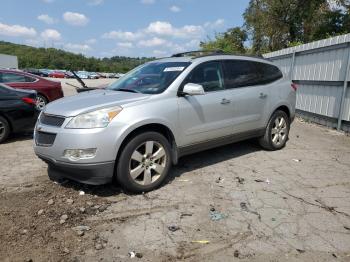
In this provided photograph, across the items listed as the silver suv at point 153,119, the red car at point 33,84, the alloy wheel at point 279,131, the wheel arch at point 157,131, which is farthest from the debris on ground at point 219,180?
the red car at point 33,84

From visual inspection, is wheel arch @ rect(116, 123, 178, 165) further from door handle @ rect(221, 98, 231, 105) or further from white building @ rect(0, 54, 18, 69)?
white building @ rect(0, 54, 18, 69)

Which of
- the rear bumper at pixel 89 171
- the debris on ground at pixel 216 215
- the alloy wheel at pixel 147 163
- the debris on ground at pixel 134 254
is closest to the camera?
the debris on ground at pixel 134 254

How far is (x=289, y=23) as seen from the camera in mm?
26094

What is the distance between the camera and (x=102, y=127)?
4281 millimetres

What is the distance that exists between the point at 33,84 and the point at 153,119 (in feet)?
27.8

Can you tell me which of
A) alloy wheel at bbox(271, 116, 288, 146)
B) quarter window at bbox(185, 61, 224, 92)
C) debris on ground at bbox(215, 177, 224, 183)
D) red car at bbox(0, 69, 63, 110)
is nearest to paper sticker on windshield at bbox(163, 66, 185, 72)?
quarter window at bbox(185, 61, 224, 92)

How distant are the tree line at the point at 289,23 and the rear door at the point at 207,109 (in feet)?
57.3

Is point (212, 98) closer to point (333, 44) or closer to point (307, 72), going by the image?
point (333, 44)

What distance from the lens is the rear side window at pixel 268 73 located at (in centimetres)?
668

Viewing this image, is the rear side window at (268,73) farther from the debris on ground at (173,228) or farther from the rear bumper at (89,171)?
the debris on ground at (173,228)

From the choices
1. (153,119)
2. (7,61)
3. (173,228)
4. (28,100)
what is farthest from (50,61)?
(173,228)

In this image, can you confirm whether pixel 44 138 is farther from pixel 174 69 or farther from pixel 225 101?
pixel 225 101

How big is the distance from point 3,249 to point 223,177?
3.19m

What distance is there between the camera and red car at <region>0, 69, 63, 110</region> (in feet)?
36.9
